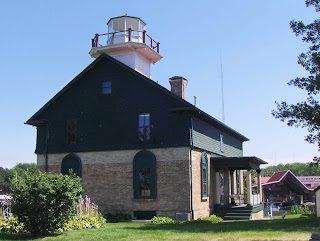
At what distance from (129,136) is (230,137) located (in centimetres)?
1190

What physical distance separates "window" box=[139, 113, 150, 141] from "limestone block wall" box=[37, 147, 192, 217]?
0.93m

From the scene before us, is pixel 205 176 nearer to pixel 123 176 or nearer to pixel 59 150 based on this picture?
pixel 123 176

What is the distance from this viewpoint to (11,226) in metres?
16.2

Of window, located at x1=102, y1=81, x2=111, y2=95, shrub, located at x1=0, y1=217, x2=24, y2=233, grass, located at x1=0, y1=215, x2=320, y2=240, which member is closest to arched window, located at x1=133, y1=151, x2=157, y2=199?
window, located at x1=102, y1=81, x2=111, y2=95

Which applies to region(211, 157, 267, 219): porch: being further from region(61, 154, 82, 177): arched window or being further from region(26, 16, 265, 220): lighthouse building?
region(61, 154, 82, 177): arched window

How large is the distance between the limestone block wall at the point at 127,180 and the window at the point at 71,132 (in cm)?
90

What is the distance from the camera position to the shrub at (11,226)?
52.5ft

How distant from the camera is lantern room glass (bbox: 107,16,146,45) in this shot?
28.9 meters

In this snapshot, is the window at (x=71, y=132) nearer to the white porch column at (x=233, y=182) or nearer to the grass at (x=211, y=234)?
the grass at (x=211, y=234)

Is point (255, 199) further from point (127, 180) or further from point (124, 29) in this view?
point (124, 29)

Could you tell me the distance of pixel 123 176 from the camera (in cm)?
2389

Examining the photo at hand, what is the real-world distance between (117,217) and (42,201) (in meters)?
8.35

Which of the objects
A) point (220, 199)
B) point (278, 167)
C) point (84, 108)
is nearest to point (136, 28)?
point (84, 108)

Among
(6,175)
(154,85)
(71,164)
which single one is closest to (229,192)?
(154,85)
